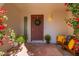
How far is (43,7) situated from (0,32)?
804 cm

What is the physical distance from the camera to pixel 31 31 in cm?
1031

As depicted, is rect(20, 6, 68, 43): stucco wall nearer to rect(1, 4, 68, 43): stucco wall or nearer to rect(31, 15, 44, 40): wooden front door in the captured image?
rect(1, 4, 68, 43): stucco wall

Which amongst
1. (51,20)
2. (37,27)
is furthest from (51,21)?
(37,27)

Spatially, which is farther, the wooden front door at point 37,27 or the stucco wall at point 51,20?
the wooden front door at point 37,27

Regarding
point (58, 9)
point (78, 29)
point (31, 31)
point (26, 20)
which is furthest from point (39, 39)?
point (78, 29)

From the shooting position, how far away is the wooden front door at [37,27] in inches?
409

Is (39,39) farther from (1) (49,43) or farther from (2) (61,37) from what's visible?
(2) (61,37)

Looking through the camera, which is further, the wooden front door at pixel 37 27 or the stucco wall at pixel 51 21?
the wooden front door at pixel 37 27

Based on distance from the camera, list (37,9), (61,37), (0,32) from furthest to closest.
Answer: (37,9)
(61,37)
(0,32)

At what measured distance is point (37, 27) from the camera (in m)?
10.5

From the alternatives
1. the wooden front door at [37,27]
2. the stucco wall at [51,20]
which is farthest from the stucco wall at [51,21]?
the wooden front door at [37,27]

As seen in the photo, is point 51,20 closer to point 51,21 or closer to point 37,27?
point 51,21

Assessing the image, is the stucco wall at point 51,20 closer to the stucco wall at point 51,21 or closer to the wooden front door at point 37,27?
the stucco wall at point 51,21

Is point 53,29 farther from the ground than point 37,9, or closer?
closer
